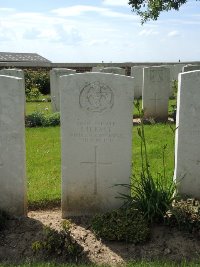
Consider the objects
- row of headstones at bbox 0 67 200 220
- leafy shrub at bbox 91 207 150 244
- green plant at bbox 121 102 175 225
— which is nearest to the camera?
leafy shrub at bbox 91 207 150 244

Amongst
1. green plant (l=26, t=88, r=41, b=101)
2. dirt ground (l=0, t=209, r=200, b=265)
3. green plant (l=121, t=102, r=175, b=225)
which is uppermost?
green plant (l=26, t=88, r=41, b=101)

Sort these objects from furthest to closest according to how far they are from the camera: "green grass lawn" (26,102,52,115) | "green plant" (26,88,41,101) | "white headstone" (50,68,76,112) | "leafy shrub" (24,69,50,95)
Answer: "leafy shrub" (24,69,50,95)
"green plant" (26,88,41,101)
"green grass lawn" (26,102,52,115)
"white headstone" (50,68,76,112)

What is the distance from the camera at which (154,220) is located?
4.94 metres

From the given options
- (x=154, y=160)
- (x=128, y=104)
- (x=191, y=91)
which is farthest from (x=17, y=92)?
(x=154, y=160)

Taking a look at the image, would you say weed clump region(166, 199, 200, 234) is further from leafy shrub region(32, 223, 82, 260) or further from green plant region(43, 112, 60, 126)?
green plant region(43, 112, 60, 126)

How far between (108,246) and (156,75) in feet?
28.3

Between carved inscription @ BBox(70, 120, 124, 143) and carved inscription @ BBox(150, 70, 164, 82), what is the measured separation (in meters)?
7.66

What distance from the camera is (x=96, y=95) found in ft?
16.5

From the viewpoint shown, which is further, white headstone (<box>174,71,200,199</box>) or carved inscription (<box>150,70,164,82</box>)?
carved inscription (<box>150,70,164,82</box>)

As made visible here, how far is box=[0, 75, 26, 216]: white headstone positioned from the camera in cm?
491

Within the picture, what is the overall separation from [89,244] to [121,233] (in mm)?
387

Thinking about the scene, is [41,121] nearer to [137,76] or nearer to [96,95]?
[96,95]

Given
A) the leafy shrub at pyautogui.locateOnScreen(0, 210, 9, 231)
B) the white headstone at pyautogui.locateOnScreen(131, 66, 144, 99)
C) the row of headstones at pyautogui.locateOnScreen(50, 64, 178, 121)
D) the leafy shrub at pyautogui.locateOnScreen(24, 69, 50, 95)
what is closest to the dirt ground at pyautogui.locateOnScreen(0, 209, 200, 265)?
the leafy shrub at pyautogui.locateOnScreen(0, 210, 9, 231)

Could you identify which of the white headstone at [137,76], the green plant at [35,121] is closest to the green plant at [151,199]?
the green plant at [35,121]
